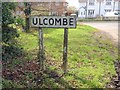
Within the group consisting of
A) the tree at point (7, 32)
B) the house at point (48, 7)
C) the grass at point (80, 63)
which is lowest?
the grass at point (80, 63)

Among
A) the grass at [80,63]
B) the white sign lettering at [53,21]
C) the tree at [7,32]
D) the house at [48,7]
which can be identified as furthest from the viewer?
the house at [48,7]

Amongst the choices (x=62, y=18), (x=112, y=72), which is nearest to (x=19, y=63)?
(x=62, y=18)

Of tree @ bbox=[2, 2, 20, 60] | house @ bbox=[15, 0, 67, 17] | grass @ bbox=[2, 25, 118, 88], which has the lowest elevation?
grass @ bbox=[2, 25, 118, 88]

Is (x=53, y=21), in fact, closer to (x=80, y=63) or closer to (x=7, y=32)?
(x=7, y=32)

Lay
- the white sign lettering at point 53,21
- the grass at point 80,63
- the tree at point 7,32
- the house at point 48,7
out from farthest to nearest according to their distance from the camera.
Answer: the house at point 48,7 < the tree at point 7,32 < the white sign lettering at point 53,21 < the grass at point 80,63

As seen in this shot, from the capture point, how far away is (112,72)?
767 cm

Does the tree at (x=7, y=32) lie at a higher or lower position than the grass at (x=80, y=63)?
higher

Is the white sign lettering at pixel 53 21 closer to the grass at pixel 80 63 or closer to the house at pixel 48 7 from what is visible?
the grass at pixel 80 63

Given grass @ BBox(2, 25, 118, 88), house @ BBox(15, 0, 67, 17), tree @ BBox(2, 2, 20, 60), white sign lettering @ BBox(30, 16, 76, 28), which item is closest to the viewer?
grass @ BBox(2, 25, 118, 88)

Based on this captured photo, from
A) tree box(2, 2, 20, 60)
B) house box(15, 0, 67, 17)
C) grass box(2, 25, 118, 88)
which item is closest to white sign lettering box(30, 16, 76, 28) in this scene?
tree box(2, 2, 20, 60)

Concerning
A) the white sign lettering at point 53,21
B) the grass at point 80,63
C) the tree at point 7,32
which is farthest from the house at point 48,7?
the white sign lettering at point 53,21

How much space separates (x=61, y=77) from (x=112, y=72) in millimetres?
1599

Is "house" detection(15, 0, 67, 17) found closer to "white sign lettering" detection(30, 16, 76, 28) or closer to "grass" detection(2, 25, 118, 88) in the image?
"grass" detection(2, 25, 118, 88)

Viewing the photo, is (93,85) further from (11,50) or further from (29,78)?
(11,50)
